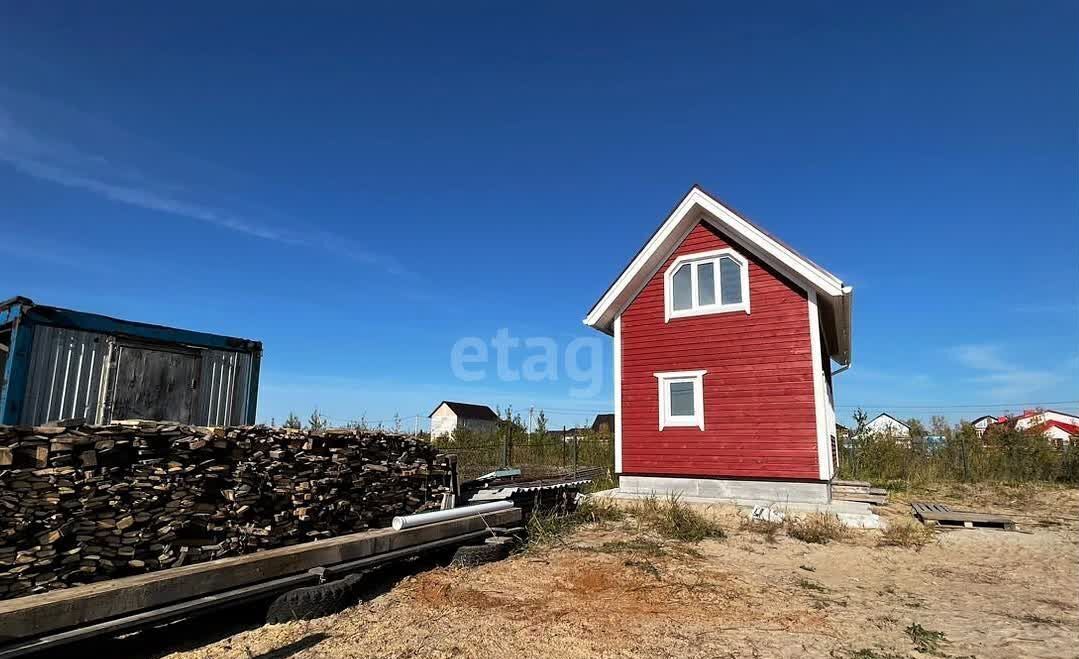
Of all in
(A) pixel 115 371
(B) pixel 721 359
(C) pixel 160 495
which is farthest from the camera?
(B) pixel 721 359

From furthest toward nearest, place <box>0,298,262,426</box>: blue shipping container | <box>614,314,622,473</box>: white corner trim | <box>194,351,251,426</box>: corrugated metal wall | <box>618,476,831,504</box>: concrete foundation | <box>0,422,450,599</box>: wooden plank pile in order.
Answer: <box>614,314,622,473</box>: white corner trim
<box>618,476,831,504</box>: concrete foundation
<box>194,351,251,426</box>: corrugated metal wall
<box>0,298,262,426</box>: blue shipping container
<box>0,422,450,599</box>: wooden plank pile

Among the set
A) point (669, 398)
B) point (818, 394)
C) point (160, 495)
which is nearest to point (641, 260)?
point (669, 398)

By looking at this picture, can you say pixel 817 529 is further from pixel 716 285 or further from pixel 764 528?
pixel 716 285

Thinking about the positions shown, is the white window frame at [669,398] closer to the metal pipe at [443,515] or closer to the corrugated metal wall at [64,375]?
the metal pipe at [443,515]

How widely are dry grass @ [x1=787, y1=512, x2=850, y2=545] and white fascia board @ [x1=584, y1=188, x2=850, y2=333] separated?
4.68 meters

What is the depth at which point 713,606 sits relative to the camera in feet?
19.9

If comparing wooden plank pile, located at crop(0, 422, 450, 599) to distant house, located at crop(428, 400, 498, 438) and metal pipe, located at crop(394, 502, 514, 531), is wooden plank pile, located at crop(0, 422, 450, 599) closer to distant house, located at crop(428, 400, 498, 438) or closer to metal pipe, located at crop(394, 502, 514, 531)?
metal pipe, located at crop(394, 502, 514, 531)


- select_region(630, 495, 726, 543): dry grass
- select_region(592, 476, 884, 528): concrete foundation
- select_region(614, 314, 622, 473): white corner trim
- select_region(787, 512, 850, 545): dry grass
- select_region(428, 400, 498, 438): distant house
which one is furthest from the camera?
select_region(428, 400, 498, 438): distant house

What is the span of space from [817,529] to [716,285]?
5.88 metres

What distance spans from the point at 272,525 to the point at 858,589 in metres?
7.10

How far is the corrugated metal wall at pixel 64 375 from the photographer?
6918 mm

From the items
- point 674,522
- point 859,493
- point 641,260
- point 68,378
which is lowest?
point 674,522

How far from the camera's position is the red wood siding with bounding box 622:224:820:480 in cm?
1230

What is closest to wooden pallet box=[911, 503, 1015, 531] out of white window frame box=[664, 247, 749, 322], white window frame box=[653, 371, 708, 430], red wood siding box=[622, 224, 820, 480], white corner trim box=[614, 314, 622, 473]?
red wood siding box=[622, 224, 820, 480]
